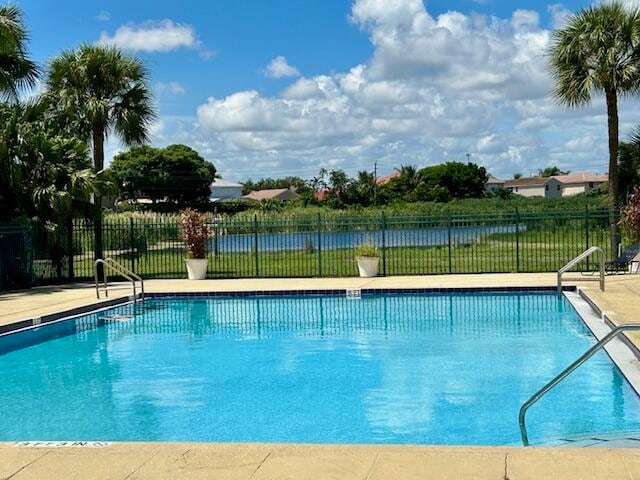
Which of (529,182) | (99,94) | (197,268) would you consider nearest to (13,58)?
(99,94)

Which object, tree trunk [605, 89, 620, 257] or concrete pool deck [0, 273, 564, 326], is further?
tree trunk [605, 89, 620, 257]

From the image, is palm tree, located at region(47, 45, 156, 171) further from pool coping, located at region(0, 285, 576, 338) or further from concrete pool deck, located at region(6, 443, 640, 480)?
concrete pool deck, located at region(6, 443, 640, 480)

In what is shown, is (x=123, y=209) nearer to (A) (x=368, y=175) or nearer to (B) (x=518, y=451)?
(A) (x=368, y=175)

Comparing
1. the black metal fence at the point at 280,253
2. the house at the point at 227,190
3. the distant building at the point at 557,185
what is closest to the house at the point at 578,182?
the distant building at the point at 557,185

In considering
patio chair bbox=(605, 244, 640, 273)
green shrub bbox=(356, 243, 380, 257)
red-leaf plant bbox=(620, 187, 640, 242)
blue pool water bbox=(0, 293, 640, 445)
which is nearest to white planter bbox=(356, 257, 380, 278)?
green shrub bbox=(356, 243, 380, 257)

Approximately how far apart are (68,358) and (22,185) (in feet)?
26.3

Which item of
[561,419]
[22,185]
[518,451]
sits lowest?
[561,419]

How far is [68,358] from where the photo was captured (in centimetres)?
1066

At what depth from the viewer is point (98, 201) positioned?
18547 millimetres

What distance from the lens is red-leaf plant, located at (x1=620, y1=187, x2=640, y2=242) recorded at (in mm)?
16094

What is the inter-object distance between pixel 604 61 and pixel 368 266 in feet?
24.2

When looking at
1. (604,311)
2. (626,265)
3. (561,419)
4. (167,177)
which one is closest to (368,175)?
(167,177)

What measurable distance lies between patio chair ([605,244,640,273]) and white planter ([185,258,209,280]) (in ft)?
32.4

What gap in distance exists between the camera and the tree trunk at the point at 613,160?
17.7m
